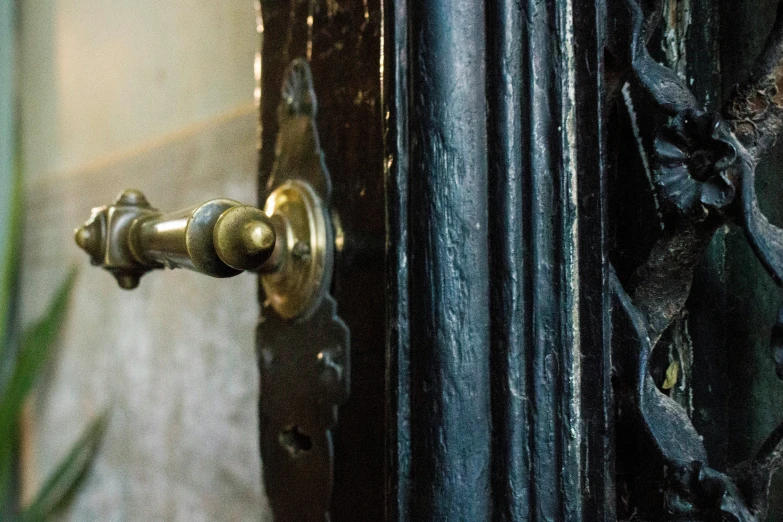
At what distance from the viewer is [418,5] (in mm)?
292

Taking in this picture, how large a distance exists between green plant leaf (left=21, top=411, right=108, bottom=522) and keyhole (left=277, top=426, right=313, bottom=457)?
510 millimetres

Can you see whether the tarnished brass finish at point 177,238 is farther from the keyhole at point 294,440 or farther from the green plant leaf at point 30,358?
the green plant leaf at point 30,358

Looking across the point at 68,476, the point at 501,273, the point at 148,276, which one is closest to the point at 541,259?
the point at 501,273

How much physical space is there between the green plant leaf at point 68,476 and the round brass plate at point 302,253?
1.79ft

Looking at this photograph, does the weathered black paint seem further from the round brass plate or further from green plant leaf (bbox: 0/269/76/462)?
green plant leaf (bbox: 0/269/76/462)

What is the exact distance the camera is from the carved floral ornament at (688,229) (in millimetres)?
276

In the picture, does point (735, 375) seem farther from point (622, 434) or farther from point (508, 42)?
point (508, 42)

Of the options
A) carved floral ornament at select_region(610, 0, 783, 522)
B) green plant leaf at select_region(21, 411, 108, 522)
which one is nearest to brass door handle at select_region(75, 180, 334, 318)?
carved floral ornament at select_region(610, 0, 783, 522)

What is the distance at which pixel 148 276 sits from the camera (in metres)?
0.70

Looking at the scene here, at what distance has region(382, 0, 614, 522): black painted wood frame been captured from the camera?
0.28 meters

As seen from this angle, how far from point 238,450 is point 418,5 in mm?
403

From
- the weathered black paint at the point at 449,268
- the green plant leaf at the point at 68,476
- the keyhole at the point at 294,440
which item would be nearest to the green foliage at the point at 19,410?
the green plant leaf at the point at 68,476

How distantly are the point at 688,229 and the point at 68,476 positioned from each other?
2.80ft

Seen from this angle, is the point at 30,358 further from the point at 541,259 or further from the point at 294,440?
the point at 541,259
